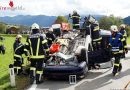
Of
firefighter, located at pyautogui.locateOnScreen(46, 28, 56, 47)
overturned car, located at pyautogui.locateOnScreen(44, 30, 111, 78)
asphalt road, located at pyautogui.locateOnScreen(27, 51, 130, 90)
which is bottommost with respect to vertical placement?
asphalt road, located at pyautogui.locateOnScreen(27, 51, 130, 90)

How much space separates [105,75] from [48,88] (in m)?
2.92

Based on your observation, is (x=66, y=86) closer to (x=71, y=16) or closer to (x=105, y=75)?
(x=105, y=75)

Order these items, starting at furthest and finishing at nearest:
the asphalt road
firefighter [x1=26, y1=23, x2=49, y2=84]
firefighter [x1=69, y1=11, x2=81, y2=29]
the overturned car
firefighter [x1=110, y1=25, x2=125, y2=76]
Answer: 1. firefighter [x1=69, y1=11, x2=81, y2=29]
2. firefighter [x1=110, y1=25, x2=125, y2=76]
3. the overturned car
4. firefighter [x1=26, y1=23, x2=49, y2=84]
5. the asphalt road

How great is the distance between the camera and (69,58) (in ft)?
44.6

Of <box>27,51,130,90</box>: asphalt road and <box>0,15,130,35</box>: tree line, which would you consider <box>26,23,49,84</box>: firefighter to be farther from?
<box>0,15,130,35</box>: tree line

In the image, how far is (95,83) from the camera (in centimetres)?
1275

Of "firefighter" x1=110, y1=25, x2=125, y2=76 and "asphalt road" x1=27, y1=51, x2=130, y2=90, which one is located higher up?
"firefighter" x1=110, y1=25, x2=125, y2=76

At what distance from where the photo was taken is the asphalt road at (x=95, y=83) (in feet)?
39.5

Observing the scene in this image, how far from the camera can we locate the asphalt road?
12048 millimetres

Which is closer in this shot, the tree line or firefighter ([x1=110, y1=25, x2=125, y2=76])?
firefighter ([x1=110, y1=25, x2=125, y2=76])

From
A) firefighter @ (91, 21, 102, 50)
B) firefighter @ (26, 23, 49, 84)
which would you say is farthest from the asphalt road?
firefighter @ (91, 21, 102, 50)

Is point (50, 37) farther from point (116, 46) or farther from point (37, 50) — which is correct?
point (37, 50)

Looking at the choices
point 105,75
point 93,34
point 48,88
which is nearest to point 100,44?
point 93,34

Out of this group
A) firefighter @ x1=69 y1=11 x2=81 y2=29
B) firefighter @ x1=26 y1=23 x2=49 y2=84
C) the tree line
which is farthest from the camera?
the tree line
